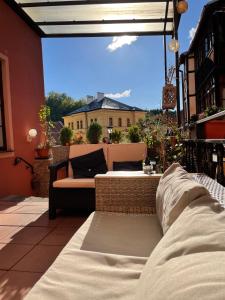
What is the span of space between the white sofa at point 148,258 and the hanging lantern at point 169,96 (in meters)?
3.70

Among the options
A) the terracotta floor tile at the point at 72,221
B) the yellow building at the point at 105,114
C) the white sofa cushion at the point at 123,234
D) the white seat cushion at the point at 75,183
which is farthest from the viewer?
the yellow building at the point at 105,114

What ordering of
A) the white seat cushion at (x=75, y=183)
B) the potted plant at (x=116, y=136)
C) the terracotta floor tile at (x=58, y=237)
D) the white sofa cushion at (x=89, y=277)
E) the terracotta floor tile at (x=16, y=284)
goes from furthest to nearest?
1. the potted plant at (x=116, y=136)
2. the white seat cushion at (x=75, y=183)
3. the terracotta floor tile at (x=58, y=237)
4. the terracotta floor tile at (x=16, y=284)
5. the white sofa cushion at (x=89, y=277)

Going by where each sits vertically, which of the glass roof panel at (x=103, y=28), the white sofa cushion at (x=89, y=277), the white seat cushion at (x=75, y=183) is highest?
the glass roof panel at (x=103, y=28)

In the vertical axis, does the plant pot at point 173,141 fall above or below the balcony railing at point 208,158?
above

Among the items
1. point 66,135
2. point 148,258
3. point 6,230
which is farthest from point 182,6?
point 148,258

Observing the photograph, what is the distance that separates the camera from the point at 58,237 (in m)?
2.55

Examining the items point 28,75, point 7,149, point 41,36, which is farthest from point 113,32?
point 7,149

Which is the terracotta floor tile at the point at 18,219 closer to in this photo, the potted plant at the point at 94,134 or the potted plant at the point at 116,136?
the potted plant at the point at 94,134

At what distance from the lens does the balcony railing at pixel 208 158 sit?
6.50 ft

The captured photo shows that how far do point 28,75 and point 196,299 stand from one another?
5.98 meters

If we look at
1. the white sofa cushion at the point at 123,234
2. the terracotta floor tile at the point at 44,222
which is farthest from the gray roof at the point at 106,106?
the white sofa cushion at the point at 123,234

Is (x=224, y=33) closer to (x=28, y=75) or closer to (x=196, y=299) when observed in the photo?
(x=28, y=75)

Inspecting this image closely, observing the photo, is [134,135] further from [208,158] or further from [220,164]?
[220,164]

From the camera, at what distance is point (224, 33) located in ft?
29.9
